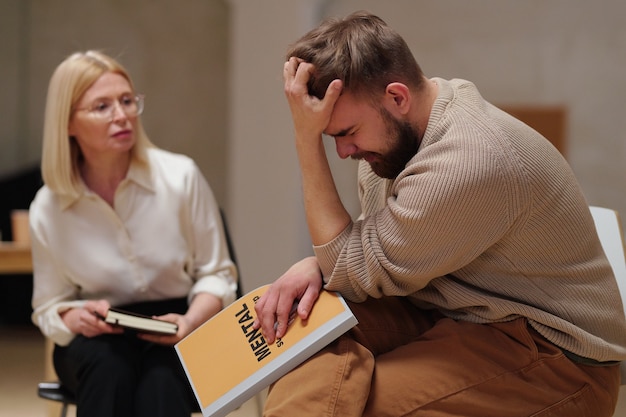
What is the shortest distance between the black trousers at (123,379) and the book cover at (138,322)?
9cm

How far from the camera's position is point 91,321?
98.8 inches

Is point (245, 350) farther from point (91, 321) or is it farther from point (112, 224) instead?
point (112, 224)

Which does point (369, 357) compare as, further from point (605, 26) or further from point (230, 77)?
point (230, 77)

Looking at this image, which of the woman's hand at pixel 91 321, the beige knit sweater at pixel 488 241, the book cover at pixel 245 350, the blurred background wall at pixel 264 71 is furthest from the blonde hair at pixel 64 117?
the blurred background wall at pixel 264 71

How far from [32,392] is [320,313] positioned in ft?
→ 9.58

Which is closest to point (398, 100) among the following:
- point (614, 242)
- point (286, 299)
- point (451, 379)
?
point (286, 299)

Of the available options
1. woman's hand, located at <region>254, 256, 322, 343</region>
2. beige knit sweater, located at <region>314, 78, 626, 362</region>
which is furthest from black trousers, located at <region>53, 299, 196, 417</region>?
beige knit sweater, located at <region>314, 78, 626, 362</region>

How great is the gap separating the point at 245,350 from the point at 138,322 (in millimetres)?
728

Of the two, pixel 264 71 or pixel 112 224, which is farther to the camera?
pixel 264 71

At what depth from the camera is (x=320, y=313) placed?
1.75 metres

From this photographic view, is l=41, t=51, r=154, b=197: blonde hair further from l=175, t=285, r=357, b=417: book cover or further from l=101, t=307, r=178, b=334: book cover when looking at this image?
l=175, t=285, r=357, b=417: book cover

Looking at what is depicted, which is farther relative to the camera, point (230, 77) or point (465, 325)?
point (230, 77)

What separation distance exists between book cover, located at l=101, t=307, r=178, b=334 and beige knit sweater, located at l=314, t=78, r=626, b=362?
32.9 inches

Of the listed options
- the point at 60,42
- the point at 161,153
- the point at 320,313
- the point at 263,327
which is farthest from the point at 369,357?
the point at 60,42
